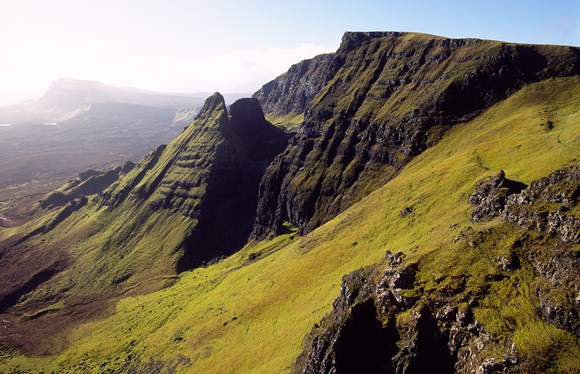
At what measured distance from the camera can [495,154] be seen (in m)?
110

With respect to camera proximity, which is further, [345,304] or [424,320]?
[345,304]

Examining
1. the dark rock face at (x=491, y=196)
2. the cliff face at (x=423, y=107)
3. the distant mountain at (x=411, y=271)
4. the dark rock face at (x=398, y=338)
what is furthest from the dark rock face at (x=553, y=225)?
the cliff face at (x=423, y=107)

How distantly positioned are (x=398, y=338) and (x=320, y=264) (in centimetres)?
6229

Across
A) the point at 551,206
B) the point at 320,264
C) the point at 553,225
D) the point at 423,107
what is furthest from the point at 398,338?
the point at 423,107

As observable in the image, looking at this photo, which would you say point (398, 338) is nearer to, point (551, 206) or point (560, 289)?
point (560, 289)

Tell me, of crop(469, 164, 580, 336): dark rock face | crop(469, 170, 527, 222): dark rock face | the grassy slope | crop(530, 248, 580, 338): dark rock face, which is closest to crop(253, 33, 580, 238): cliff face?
the grassy slope

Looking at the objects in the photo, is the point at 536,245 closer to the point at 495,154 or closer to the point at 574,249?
the point at 574,249

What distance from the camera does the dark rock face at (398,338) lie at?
Answer: 47.2 m

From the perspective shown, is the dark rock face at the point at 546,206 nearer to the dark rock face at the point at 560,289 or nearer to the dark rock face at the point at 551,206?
the dark rock face at the point at 551,206

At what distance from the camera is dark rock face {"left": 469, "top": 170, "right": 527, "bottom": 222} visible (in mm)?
69938

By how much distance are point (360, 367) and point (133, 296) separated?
162993mm

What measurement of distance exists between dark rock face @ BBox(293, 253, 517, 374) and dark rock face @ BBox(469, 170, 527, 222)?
20.9 m

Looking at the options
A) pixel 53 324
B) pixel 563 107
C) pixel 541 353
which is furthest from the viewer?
pixel 53 324

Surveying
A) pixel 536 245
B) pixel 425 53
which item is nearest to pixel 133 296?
pixel 536 245
